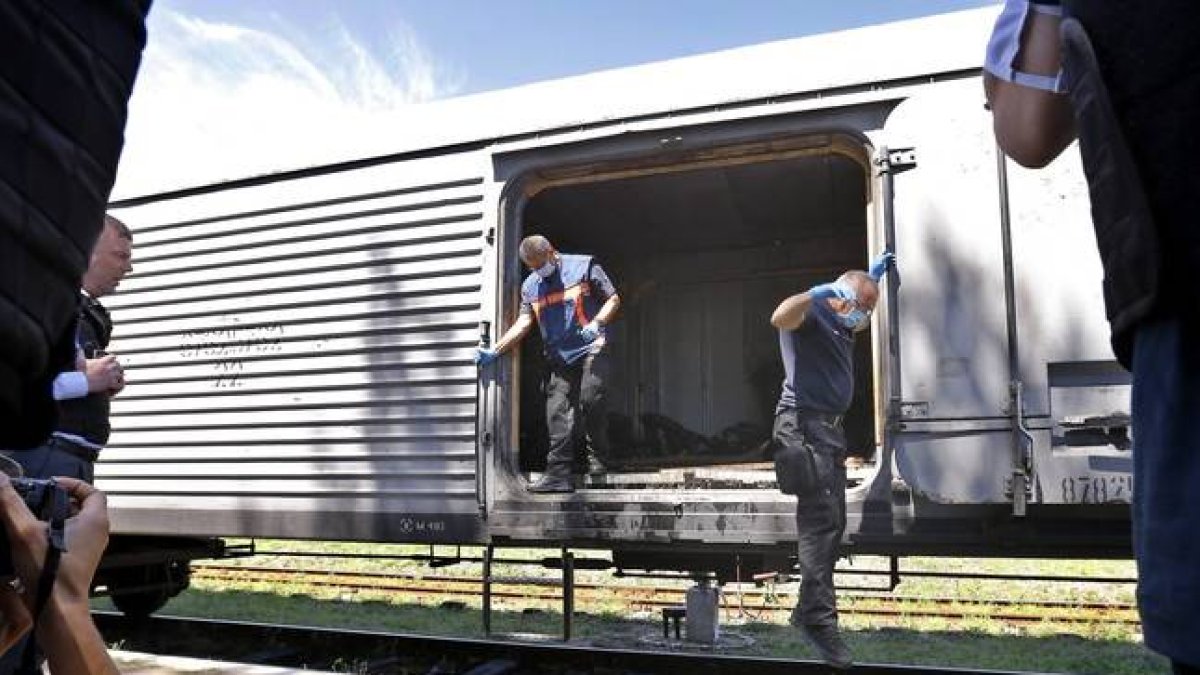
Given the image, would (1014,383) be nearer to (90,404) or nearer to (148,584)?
(90,404)

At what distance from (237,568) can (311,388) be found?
15.6 feet

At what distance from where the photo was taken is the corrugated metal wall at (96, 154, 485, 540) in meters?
4.85

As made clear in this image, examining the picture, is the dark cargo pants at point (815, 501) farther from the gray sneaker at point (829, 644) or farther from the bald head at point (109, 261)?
the bald head at point (109, 261)

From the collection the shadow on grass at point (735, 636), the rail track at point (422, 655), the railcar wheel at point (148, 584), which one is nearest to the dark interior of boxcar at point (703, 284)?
the shadow on grass at point (735, 636)

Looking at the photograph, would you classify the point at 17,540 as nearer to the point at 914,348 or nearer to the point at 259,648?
the point at 914,348

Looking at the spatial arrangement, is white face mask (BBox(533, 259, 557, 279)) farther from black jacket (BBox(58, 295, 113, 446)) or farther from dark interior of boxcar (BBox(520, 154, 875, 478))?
black jacket (BBox(58, 295, 113, 446))

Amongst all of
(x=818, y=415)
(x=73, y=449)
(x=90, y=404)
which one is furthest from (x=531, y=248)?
(x=73, y=449)

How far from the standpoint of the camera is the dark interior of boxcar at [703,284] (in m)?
7.25

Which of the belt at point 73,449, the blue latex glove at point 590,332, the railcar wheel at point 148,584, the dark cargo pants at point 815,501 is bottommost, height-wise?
the railcar wheel at point 148,584

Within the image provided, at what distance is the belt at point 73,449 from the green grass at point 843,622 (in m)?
3.06

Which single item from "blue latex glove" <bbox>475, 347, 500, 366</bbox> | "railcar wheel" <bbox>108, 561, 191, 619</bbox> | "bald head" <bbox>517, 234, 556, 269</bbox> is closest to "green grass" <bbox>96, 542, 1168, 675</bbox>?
"railcar wheel" <bbox>108, 561, 191, 619</bbox>

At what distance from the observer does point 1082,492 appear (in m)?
3.55

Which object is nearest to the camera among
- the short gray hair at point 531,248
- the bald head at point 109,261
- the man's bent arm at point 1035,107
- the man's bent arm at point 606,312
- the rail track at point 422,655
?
the man's bent arm at point 1035,107

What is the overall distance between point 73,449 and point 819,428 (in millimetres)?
2932
